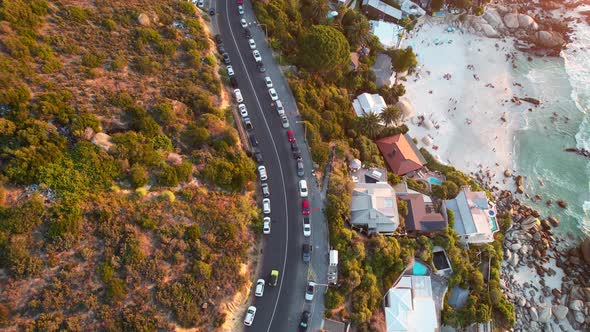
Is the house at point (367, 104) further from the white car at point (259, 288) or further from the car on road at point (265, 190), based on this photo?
the white car at point (259, 288)

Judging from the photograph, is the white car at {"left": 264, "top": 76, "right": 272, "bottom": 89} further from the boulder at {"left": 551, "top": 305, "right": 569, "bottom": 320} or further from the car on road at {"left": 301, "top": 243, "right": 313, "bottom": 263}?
the boulder at {"left": 551, "top": 305, "right": 569, "bottom": 320}

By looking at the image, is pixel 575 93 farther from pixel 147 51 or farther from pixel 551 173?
pixel 147 51

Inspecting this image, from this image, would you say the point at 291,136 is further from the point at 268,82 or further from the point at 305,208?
the point at 305,208

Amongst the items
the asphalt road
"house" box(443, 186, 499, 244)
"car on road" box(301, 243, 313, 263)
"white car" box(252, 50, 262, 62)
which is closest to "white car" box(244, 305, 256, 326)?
the asphalt road

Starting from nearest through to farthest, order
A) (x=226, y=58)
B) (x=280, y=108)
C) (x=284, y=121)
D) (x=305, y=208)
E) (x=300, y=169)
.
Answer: (x=305, y=208), (x=300, y=169), (x=284, y=121), (x=280, y=108), (x=226, y=58)

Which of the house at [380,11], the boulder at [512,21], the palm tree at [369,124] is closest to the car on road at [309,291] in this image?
the palm tree at [369,124]

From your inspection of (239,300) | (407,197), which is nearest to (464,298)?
(407,197)

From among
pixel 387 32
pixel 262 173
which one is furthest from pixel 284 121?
pixel 387 32
